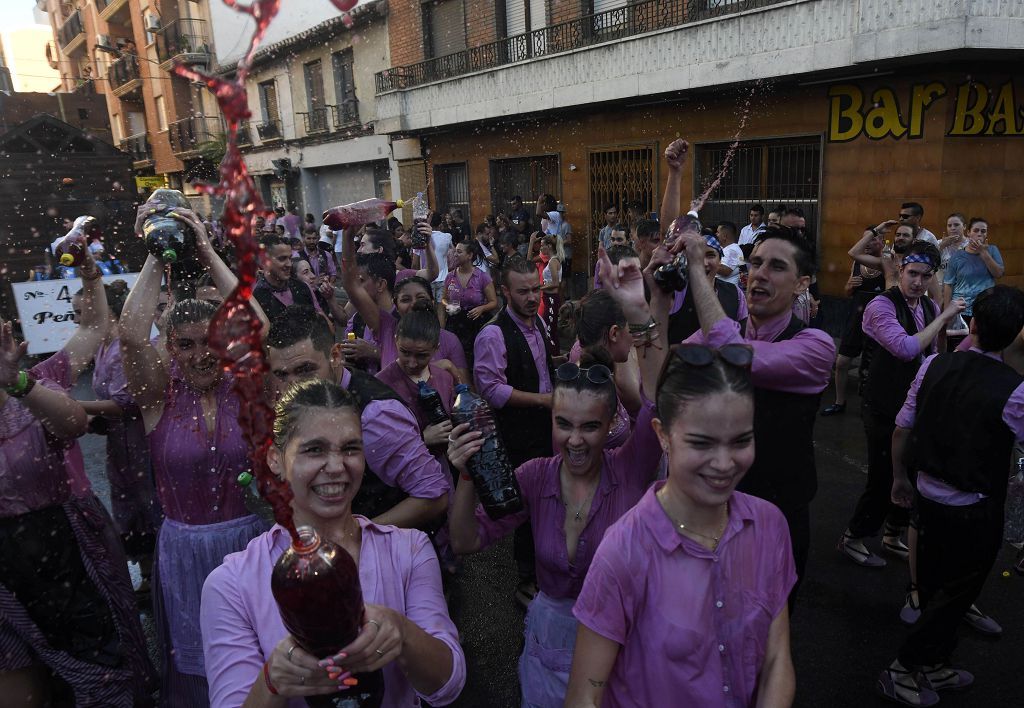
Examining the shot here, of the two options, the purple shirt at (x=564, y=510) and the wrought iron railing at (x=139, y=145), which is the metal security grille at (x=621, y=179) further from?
the wrought iron railing at (x=139, y=145)

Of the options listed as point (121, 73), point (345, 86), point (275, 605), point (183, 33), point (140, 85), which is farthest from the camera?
point (121, 73)

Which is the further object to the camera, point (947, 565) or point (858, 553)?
point (858, 553)

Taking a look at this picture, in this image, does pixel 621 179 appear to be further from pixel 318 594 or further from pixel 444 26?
pixel 318 594

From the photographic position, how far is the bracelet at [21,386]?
7.89 feet

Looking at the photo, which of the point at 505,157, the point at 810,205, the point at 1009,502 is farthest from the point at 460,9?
the point at 1009,502

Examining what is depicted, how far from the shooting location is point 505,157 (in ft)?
55.1

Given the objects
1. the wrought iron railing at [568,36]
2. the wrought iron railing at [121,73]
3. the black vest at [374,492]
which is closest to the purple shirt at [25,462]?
the black vest at [374,492]

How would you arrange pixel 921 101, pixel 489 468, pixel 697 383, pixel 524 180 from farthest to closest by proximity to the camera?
pixel 524 180 < pixel 921 101 < pixel 489 468 < pixel 697 383

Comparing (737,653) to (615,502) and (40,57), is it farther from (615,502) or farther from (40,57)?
(40,57)

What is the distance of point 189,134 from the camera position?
2992 centimetres

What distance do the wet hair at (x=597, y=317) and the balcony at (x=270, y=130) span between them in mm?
23119

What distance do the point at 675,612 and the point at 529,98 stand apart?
14.1 metres

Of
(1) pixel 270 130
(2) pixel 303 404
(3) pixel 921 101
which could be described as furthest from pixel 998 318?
(1) pixel 270 130

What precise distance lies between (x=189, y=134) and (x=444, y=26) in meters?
17.6
